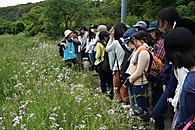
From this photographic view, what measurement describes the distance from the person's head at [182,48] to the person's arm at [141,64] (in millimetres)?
1162

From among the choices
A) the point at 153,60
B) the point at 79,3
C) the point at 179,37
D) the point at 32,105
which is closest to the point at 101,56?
the point at 153,60

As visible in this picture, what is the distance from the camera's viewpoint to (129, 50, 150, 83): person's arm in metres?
2.76

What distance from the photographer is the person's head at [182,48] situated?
152cm

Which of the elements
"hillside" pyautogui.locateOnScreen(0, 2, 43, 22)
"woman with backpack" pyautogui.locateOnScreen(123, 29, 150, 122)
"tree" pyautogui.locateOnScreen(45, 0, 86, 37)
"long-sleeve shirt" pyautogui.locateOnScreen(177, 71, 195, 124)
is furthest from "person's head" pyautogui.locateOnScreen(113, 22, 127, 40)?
"hillside" pyautogui.locateOnScreen(0, 2, 43, 22)

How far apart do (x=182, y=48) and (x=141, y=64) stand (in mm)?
1261

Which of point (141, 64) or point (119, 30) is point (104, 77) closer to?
point (119, 30)

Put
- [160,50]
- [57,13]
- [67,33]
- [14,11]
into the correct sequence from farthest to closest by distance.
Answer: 1. [14,11]
2. [57,13]
3. [67,33]
4. [160,50]

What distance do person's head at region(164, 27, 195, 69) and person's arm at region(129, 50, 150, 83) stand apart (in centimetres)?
116

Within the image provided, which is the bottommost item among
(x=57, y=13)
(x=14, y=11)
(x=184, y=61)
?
(x=184, y=61)

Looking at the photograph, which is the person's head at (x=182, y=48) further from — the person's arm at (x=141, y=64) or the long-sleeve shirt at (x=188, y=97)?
the person's arm at (x=141, y=64)

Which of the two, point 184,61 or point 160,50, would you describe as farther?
point 160,50

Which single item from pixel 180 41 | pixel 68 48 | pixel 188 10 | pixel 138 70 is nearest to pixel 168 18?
pixel 138 70

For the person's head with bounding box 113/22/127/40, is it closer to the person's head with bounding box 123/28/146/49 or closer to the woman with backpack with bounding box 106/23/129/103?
the woman with backpack with bounding box 106/23/129/103

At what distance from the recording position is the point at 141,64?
2.79 meters
